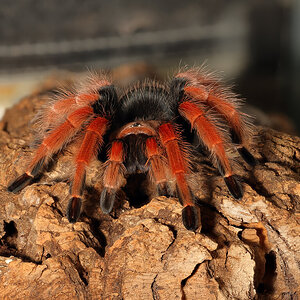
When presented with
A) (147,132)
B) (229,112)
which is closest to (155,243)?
(147,132)

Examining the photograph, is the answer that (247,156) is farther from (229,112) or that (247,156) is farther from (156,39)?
(156,39)

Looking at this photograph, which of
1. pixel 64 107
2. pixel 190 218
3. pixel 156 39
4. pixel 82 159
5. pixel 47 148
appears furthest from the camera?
pixel 156 39

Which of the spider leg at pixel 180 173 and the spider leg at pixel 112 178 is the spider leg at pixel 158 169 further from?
the spider leg at pixel 112 178

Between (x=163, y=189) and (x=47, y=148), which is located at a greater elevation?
(x=47, y=148)

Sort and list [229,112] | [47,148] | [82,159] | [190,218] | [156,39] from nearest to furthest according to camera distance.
Result: [190,218], [82,159], [47,148], [229,112], [156,39]

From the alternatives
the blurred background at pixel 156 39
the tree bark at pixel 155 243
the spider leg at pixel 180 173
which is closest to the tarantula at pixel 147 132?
the spider leg at pixel 180 173
